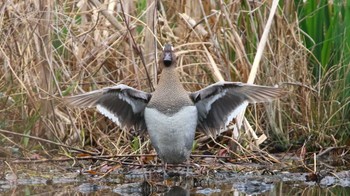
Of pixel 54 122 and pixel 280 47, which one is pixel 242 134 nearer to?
pixel 280 47

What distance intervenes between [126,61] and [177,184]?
1798 mm

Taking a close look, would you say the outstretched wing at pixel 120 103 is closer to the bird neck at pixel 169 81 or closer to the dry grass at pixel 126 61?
the bird neck at pixel 169 81

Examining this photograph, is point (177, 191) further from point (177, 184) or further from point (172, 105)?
point (172, 105)

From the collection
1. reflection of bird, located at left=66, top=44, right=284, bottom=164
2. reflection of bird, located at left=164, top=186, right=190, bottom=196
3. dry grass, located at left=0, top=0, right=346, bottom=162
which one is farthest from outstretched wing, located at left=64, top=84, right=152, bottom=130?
reflection of bird, located at left=164, top=186, right=190, bottom=196

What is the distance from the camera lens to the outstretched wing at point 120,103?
7.56 m

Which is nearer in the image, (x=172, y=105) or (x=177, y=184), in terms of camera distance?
(x=172, y=105)

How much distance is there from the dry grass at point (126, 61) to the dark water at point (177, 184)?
1.71 ft

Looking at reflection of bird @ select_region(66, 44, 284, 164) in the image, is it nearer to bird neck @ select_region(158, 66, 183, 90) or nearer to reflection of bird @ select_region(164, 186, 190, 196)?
bird neck @ select_region(158, 66, 183, 90)

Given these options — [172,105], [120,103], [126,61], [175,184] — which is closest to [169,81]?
[172,105]

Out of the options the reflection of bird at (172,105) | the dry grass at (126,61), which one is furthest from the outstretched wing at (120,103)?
the dry grass at (126,61)

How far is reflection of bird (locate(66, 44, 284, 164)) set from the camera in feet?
23.9

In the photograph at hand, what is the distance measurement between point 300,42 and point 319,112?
0.65 metres

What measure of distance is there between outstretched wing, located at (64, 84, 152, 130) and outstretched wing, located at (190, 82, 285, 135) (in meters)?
0.42

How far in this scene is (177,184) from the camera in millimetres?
7426
